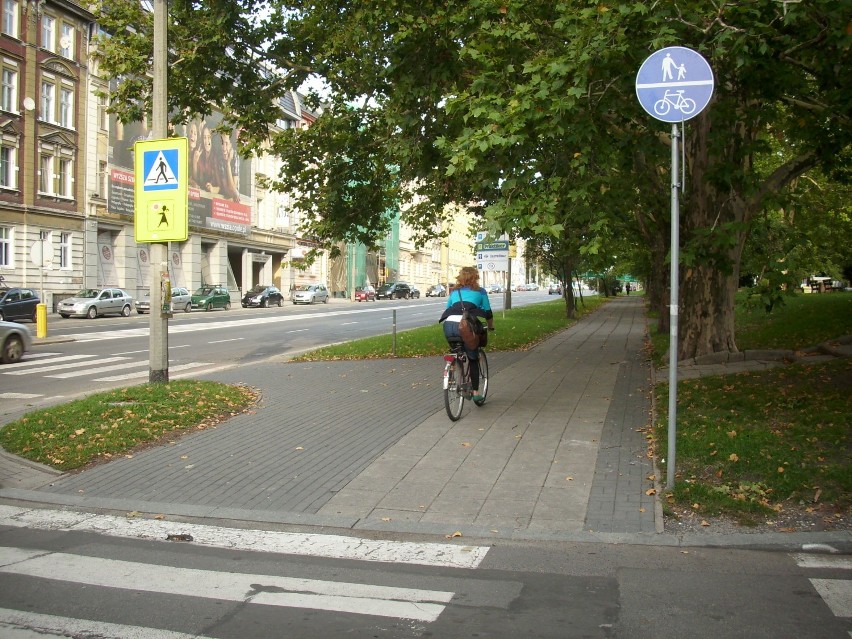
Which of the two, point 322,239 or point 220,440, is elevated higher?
point 322,239

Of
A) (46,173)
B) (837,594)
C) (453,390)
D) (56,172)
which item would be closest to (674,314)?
(837,594)

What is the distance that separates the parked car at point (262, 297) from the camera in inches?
2041

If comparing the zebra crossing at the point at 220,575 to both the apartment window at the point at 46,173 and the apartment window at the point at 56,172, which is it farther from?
the apartment window at the point at 56,172

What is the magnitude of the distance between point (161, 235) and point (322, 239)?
256 inches

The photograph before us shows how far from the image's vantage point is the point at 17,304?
30.1 m

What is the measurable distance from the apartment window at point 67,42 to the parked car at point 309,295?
2399 centimetres

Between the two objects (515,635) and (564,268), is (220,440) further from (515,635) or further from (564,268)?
(564,268)

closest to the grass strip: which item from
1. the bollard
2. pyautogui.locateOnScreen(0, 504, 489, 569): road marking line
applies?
pyautogui.locateOnScreen(0, 504, 489, 569): road marking line

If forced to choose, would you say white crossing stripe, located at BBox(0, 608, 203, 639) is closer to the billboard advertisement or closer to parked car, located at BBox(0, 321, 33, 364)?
parked car, located at BBox(0, 321, 33, 364)

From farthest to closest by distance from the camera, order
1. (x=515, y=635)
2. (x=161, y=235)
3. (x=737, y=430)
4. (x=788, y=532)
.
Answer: (x=161, y=235) → (x=737, y=430) → (x=788, y=532) → (x=515, y=635)

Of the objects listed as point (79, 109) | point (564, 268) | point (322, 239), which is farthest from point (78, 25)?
point (322, 239)

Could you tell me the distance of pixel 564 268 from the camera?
33.8 meters

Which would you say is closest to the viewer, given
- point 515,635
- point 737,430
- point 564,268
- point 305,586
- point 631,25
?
point 515,635

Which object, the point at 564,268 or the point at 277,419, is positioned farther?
the point at 564,268
